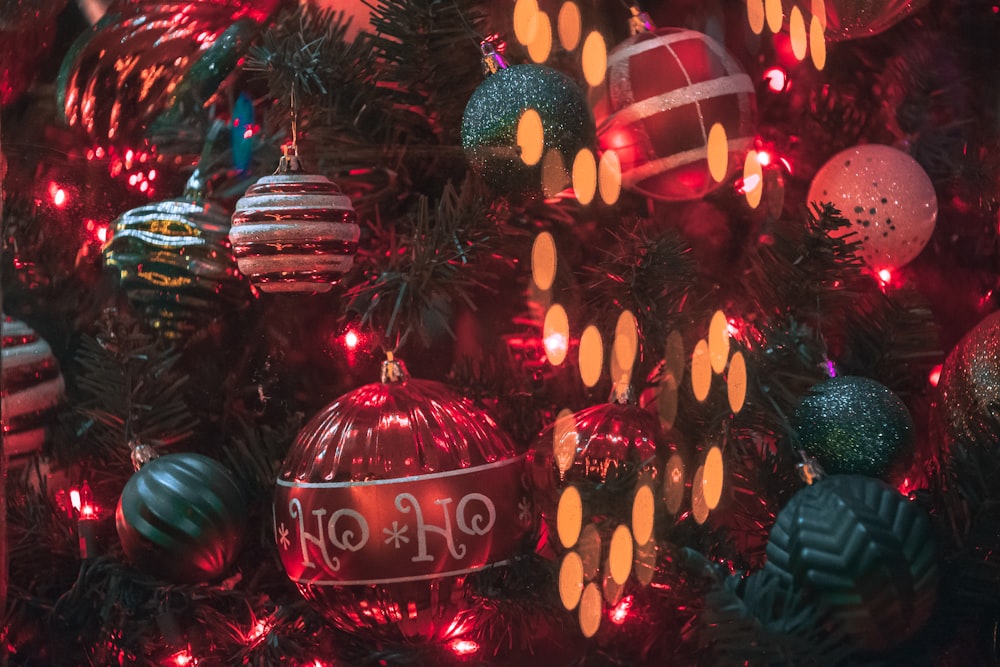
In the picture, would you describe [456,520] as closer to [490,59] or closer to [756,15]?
[490,59]

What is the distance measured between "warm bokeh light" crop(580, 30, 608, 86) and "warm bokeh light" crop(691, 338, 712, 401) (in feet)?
0.57

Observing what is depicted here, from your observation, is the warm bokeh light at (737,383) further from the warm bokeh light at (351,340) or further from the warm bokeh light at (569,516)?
the warm bokeh light at (351,340)

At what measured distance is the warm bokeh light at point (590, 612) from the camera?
0.54 meters

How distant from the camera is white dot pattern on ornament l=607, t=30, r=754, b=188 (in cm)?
58

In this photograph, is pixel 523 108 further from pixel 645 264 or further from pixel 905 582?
pixel 905 582

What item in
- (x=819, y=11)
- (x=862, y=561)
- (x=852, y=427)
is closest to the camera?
(x=862, y=561)

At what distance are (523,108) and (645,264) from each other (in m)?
0.11

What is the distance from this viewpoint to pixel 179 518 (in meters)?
0.57

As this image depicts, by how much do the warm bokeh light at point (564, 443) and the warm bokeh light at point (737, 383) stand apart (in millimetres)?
90

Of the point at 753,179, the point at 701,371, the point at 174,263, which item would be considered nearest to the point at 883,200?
the point at 753,179

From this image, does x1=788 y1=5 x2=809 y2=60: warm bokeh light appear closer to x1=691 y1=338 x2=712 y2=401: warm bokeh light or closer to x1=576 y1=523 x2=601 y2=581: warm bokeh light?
x1=691 y1=338 x2=712 y2=401: warm bokeh light

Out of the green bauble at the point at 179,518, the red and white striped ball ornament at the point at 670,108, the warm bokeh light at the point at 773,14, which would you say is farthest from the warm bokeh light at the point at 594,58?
the green bauble at the point at 179,518

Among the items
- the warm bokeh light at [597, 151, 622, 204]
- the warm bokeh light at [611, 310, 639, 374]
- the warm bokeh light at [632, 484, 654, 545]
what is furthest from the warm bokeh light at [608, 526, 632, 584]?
the warm bokeh light at [597, 151, 622, 204]

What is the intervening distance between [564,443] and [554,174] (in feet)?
0.49
